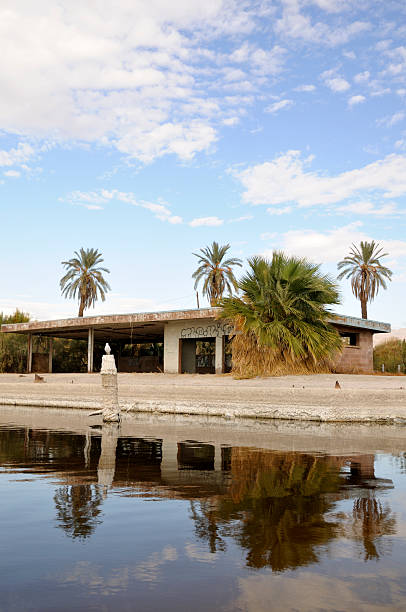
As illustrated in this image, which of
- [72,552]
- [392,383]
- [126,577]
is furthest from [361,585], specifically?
[392,383]

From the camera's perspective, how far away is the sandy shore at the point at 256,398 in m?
13.2

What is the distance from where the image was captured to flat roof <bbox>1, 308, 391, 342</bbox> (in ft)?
85.8

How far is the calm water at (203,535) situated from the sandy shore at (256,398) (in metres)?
5.63

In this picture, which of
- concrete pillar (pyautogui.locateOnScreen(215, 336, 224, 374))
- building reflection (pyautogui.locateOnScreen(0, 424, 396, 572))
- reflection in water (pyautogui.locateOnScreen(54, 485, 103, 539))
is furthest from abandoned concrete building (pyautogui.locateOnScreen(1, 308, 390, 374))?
reflection in water (pyautogui.locateOnScreen(54, 485, 103, 539))

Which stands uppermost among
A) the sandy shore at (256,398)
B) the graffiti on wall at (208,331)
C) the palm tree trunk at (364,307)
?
the palm tree trunk at (364,307)

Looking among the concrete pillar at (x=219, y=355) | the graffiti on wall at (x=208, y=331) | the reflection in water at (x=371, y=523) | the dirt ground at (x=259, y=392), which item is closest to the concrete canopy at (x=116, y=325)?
the graffiti on wall at (x=208, y=331)

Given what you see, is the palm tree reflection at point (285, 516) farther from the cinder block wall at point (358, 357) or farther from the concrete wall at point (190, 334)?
the concrete wall at point (190, 334)

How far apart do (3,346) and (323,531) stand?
3790cm

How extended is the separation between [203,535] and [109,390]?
9.58 m

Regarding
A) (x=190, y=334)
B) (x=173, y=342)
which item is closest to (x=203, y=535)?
(x=190, y=334)

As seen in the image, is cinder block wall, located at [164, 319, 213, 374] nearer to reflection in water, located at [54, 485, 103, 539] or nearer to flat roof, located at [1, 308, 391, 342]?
flat roof, located at [1, 308, 391, 342]

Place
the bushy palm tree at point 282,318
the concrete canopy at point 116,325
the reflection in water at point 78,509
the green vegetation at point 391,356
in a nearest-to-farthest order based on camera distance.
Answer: the reflection in water at point 78,509 → the bushy palm tree at point 282,318 → the concrete canopy at point 116,325 → the green vegetation at point 391,356

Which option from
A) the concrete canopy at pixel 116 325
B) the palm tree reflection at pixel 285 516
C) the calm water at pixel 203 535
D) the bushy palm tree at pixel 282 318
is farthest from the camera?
the concrete canopy at pixel 116 325

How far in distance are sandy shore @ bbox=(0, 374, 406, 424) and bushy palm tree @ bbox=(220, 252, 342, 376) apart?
952 mm
